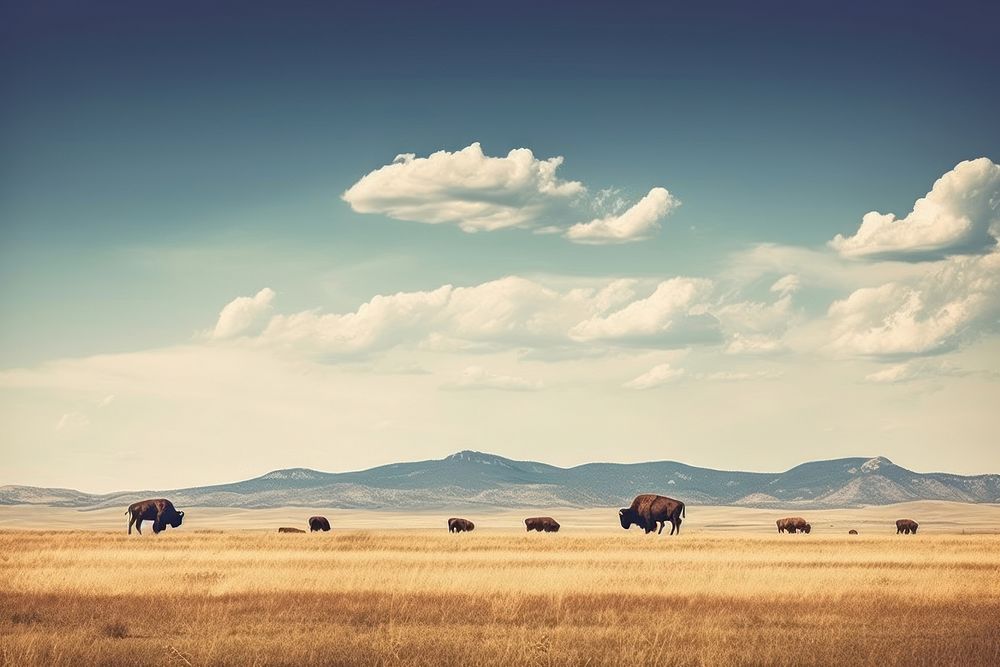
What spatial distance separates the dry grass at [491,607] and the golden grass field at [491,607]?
0.21ft

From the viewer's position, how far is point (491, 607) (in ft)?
78.0

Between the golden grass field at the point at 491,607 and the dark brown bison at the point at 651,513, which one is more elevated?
the dark brown bison at the point at 651,513

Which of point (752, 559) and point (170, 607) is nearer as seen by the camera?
point (170, 607)

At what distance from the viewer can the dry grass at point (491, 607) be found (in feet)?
55.9

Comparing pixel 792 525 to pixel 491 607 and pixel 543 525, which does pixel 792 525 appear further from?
pixel 491 607

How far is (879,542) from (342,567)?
2837 cm

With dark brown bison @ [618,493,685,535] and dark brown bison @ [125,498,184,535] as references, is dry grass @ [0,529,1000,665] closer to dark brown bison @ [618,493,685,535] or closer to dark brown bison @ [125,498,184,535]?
dark brown bison @ [125,498,184,535]

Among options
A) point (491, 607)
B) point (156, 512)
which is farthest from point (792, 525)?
point (491, 607)

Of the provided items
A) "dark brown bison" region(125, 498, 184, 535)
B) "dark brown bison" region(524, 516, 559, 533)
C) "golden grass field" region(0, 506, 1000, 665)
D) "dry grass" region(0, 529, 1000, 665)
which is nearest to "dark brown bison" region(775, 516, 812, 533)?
"dark brown bison" region(524, 516, 559, 533)

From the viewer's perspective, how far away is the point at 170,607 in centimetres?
2356

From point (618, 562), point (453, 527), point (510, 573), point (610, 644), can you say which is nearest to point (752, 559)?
point (618, 562)

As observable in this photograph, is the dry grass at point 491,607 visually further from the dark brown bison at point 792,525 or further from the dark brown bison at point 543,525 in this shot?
the dark brown bison at point 792,525

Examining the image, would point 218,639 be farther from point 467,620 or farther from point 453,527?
point 453,527

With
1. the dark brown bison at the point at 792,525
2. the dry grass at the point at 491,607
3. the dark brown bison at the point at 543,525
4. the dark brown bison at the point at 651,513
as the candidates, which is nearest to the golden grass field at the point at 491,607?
the dry grass at the point at 491,607
